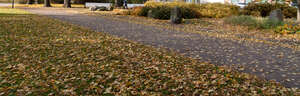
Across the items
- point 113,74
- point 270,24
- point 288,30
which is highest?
point 270,24

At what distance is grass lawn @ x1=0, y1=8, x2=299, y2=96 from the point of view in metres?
4.91

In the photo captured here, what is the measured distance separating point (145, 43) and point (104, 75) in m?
4.05

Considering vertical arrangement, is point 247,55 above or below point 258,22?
below

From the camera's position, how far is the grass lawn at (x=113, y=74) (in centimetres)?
491

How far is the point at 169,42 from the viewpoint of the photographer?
995cm

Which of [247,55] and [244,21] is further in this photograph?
[244,21]

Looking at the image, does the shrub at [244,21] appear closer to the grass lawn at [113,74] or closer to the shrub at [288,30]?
the shrub at [288,30]

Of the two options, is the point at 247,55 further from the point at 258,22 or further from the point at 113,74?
the point at 258,22

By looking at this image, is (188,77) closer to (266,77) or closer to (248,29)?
(266,77)

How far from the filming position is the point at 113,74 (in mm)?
5863

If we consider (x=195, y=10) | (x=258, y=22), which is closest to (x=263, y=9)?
(x=195, y=10)

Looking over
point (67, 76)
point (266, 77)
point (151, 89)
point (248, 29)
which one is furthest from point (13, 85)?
point (248, 29)

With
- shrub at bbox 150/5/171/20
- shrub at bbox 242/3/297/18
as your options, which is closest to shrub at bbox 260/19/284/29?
shrub at bbox 242/3/297/18

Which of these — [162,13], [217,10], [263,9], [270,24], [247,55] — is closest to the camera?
[247,55]
